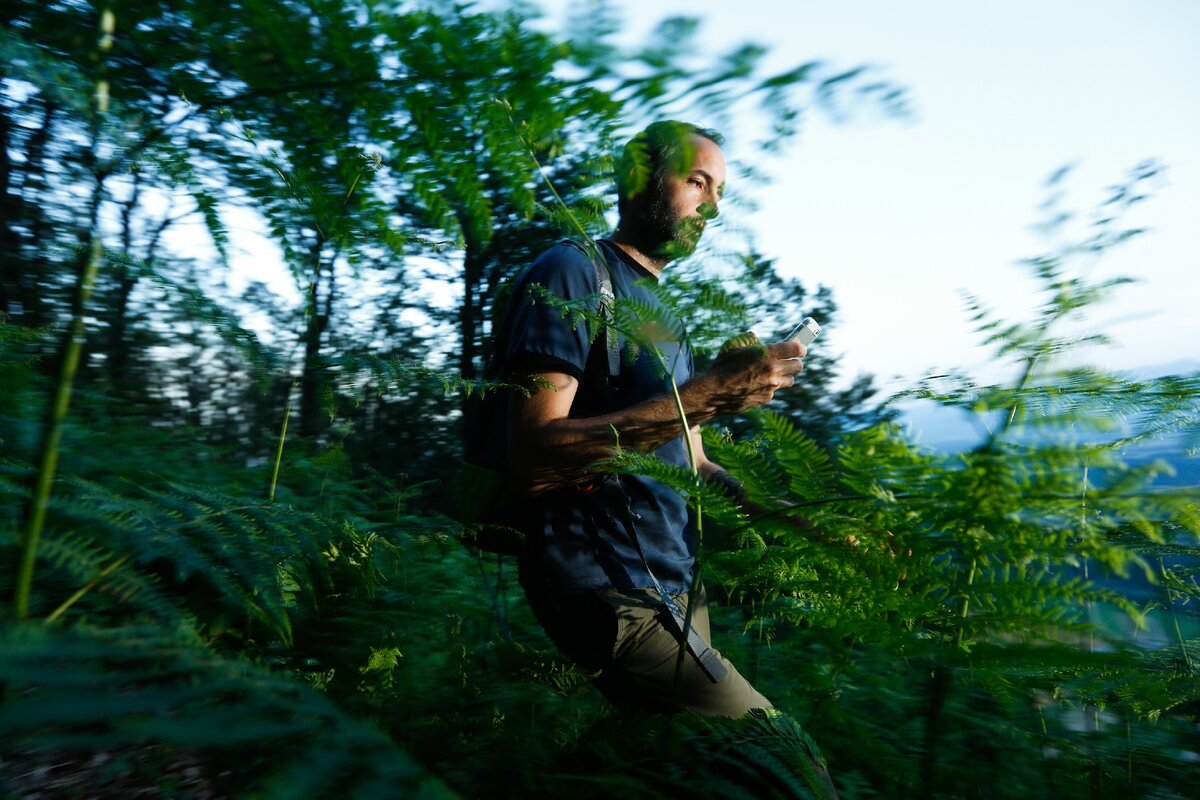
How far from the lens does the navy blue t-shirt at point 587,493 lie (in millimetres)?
1726

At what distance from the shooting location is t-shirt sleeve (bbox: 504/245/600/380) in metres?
1.72

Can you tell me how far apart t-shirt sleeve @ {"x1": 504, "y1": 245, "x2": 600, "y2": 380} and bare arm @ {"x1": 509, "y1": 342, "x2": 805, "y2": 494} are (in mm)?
51

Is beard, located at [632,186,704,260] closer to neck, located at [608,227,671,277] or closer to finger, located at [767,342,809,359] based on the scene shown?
neck, located at [608,227,671,277]

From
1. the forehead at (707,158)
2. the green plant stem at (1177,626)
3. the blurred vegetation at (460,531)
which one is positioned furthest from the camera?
the forehead at (707,158)

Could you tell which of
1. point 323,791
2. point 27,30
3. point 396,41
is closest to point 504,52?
point 396,41

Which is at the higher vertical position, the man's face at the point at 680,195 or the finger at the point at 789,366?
the man's face at the point at 680,195

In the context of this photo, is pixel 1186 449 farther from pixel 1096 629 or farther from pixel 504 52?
pixel 504 52

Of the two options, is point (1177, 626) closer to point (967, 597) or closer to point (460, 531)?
point (967, 597)

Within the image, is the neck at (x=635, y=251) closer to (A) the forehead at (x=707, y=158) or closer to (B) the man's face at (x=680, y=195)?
(B) the man's face at (x=680, y=195)

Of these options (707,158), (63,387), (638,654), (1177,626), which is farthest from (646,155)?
(1177,626)

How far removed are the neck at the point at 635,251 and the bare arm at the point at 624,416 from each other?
1.98 feet

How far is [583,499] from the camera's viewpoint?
70.9 inches

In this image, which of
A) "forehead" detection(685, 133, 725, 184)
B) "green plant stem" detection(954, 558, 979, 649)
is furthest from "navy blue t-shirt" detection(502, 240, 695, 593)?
"green plant stem" detection(954, 558, 979, 649)

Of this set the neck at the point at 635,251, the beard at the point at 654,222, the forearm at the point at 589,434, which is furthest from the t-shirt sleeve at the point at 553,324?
the neck at the point at 635,251
